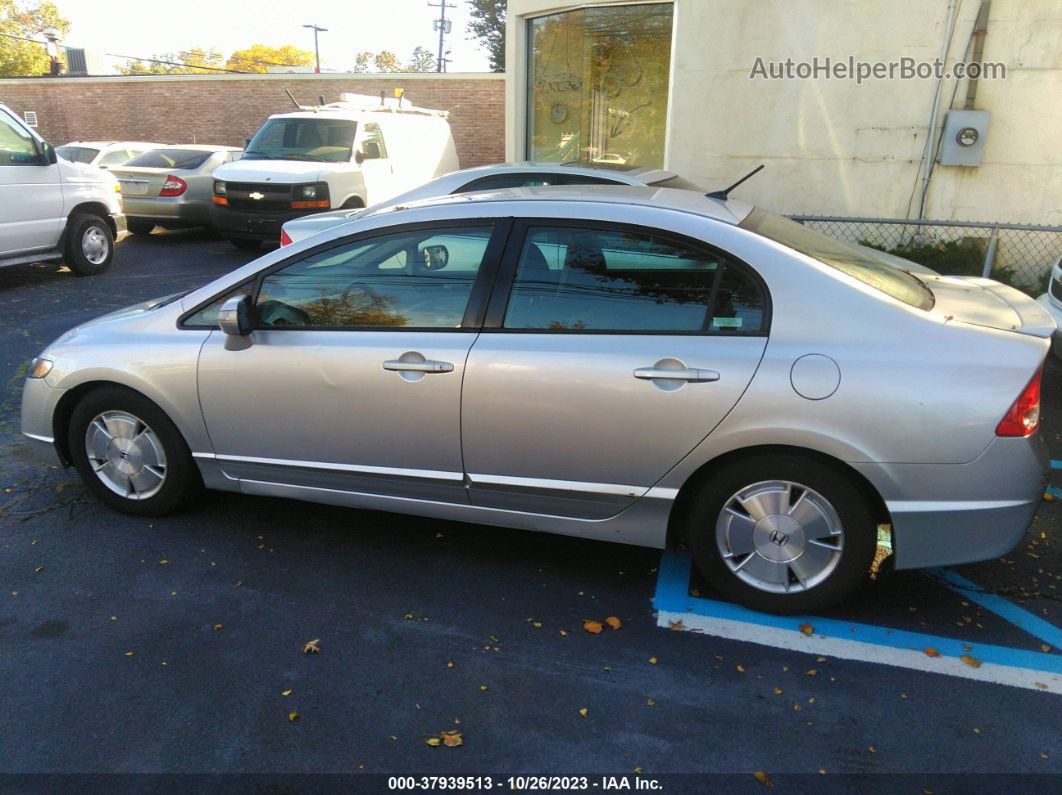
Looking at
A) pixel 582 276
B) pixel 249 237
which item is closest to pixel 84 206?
pixel 249 237

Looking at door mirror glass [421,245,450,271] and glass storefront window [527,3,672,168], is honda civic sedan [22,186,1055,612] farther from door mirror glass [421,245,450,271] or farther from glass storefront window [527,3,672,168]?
glass storefront window [527,3,672,168]

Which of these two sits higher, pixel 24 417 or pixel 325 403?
pixel 325 403

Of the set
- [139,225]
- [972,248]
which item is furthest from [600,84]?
[139,225]

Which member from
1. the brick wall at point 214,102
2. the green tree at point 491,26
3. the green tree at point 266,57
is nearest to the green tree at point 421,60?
the green tree at point 266,57

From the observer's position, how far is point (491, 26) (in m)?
48.4

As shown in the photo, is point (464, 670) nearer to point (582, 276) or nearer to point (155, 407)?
point (582, 276)

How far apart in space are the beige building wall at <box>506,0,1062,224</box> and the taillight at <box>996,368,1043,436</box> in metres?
7.36

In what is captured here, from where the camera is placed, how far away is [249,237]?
38.2 feet

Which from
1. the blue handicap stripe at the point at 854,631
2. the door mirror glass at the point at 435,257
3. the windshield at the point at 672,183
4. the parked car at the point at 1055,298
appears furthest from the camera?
the windshield at the point at 672,183

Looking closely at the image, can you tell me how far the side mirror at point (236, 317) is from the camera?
3715 mm

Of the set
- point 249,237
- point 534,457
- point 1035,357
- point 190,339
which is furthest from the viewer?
point 249,237

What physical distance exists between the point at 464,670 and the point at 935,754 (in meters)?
1.57

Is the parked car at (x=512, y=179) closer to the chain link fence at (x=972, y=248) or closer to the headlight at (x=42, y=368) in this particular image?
the chain link fence at (x=972, y=248)

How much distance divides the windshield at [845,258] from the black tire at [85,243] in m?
9.16
